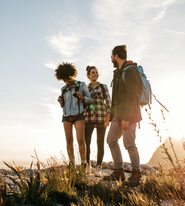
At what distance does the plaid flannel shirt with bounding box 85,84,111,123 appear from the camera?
5.25m

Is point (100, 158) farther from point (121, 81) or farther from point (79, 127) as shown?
point (121, 81)

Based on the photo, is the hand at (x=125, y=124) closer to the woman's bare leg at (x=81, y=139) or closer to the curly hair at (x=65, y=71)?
the woman's bare leg at (x=81, y=139)

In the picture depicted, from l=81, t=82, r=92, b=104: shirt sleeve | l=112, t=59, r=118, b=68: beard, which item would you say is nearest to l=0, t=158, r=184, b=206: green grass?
l=81, t=82, r=92, b=104: shirt sleeve

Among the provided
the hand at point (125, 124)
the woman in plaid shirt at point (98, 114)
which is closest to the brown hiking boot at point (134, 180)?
the hand at point (125, 124)

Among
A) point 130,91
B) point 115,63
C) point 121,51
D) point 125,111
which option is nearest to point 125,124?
point 125,111

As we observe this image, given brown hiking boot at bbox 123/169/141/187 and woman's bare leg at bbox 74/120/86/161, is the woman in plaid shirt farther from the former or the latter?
brown hiking boot at bbox 123/169/141/187

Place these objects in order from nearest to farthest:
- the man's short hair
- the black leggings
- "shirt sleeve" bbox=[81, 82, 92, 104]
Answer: the man's short hair → "shirt sleeve" bbox=[81, 82, 92, 104] → the black leggings

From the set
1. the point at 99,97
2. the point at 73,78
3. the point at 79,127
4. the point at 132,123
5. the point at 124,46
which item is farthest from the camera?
the point at 99,97

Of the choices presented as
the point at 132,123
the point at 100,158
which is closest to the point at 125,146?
the point at 132,123

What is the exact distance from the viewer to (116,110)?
3768mm

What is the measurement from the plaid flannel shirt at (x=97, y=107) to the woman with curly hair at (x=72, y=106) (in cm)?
63

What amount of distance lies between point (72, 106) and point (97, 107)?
2.99 feet

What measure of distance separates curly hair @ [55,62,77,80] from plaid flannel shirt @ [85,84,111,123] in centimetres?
72

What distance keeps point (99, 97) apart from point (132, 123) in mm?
1966
